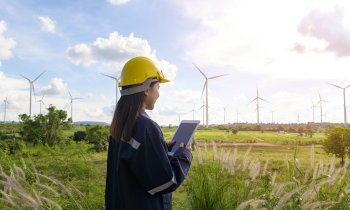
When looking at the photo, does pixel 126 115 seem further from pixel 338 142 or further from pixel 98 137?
pixel 98 137

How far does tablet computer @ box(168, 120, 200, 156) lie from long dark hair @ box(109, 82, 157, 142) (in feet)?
2.64

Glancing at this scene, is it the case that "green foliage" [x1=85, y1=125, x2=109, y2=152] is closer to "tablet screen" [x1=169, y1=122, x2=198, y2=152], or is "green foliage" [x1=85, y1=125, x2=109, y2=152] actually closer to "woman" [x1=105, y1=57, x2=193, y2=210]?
"tablet screen" [x1=169, y1=122, x2=198, y2=152]

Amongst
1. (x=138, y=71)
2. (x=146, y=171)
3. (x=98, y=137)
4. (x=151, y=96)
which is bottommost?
(x=98, y=137)

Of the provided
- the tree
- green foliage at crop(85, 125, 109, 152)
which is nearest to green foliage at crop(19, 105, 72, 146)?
green foliage at crop(85, 125, 109, 152)

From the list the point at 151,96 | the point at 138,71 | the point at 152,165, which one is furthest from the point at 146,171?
the point at 138,71

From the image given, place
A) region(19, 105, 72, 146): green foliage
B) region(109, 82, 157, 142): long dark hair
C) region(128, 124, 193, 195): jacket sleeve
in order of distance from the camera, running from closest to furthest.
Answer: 1. region(128, 124, 193, 195): jacket sleeve
2. region(109, 82, 157, 142): long dark hair
3. region(19, 105, 72, 146): green foliage

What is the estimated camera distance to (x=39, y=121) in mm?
19969

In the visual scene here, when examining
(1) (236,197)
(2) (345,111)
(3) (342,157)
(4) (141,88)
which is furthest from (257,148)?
(2) (345,111)

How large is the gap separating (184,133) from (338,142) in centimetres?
1341

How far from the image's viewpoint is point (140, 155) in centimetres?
208

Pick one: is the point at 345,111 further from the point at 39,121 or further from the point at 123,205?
the point at 39,121

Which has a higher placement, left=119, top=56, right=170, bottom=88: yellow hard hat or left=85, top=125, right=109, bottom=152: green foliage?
left=119, top=56, right=170, bottom=88: yellow hard hat

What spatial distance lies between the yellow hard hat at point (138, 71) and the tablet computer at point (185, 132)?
32.8 inches

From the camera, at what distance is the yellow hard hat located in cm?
261
